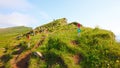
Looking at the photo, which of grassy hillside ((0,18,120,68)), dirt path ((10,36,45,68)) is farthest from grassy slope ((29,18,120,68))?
dirt path ((10,36,45,68))

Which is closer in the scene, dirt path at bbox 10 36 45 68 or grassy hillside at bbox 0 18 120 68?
grassy hillside at bbox 0 18 120 68

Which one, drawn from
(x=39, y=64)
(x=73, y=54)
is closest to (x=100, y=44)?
(x=73, y=54)

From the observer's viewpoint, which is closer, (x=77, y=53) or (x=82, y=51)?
(x=82, y=51)

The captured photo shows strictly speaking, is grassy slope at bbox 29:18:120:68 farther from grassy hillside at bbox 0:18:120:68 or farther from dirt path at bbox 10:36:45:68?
dirt path at bbox 10:36:45:68

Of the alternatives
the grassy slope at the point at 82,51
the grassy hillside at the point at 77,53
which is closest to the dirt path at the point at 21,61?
the grassy hillside at the point at 77,53

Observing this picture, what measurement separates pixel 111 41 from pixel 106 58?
311cm

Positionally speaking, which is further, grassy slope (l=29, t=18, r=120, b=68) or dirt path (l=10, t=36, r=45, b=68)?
dirt path (l=10, t=36, r=45, b=68)

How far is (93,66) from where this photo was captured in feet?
79.8

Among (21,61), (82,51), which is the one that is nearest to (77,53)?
(82,51)

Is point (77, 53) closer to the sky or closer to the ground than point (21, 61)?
closer to the sky

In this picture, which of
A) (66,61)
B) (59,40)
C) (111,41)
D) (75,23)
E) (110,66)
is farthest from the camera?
(75,23)

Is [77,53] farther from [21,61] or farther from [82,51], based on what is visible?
[21,61]

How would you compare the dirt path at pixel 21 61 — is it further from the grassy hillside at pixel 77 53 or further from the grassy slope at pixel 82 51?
the grassy slope at pixel 82 51

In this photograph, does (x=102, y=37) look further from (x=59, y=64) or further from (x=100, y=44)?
(x=59, y=64)
